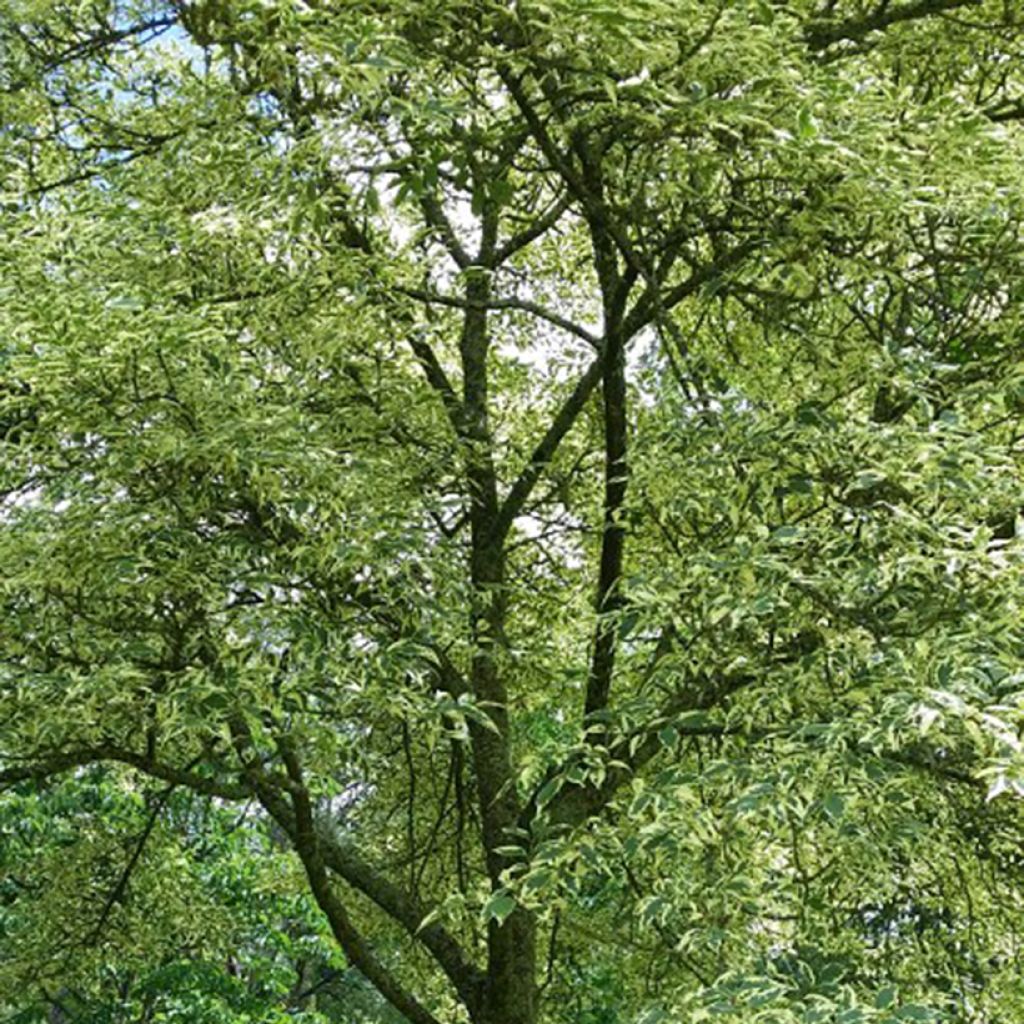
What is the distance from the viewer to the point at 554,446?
6262 mm

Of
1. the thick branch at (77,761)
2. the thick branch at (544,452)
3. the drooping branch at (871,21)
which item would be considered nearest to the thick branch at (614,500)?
the thick branch at (544,452)

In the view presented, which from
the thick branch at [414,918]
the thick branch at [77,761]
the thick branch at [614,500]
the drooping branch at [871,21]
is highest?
the drooping branch at [871,21]

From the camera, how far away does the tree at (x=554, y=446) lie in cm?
361

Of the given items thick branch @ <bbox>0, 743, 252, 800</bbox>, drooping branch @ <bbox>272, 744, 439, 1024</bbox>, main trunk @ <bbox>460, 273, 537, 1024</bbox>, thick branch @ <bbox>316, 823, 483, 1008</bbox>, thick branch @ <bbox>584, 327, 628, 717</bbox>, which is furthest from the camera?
thick branch @ <bbox>316, 823, 483, 1008</bbox>

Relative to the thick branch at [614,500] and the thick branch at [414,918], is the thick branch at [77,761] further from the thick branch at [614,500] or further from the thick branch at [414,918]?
the thick branch at [614,500]

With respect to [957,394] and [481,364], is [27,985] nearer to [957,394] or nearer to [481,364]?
[481,364]

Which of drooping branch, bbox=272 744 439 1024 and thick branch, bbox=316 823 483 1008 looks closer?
drooping branch, bbox=272 744 439 1024

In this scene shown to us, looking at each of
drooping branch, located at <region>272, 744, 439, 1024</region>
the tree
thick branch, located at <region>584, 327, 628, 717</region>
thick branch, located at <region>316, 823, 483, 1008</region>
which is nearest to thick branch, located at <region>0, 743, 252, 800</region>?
the tree

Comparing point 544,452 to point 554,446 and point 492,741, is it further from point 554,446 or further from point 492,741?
point 492,741

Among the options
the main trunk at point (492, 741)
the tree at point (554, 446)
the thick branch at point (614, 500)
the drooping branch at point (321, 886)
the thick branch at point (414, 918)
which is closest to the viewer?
the tree at point (554, 446)

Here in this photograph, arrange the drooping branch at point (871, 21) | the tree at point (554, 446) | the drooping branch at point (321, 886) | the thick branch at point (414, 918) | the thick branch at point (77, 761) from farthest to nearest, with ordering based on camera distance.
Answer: the thick branch at point (414, 918) → the drooping branch at point (321, 886) → the thick branch at point (77, 761) → the drooping branch at point (871, 21) → the tree at point (554, 446)

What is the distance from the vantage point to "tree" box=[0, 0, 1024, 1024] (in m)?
3.61

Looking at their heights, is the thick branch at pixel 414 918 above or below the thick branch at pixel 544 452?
below

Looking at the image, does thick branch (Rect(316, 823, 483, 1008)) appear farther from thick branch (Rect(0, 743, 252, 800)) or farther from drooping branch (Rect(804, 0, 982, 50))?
drooping branch (Rect(804, 0, 982, 50))
